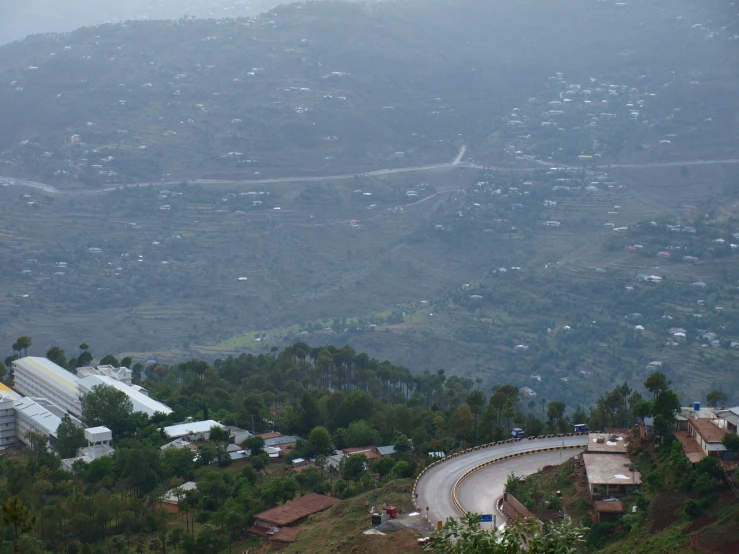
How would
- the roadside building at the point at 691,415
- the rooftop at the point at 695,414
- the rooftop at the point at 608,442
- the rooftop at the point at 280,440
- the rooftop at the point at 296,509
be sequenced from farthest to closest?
the rooftop at the point at 280,440
the rooftop at the point at 608,442
the rooftop at the point at 296,509
the rooftop at the point at 695,414
the roadside building at the point at 691,415

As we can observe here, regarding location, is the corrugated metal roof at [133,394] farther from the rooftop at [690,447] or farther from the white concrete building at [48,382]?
the rooftop at [690,447]

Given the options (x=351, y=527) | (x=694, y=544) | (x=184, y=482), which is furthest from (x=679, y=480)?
(x=184, y=482)

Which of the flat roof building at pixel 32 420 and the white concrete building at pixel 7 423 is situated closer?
the flat roof building at pixel 32 420

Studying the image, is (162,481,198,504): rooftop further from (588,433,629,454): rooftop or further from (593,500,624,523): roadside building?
(593,500,624,523): roadside building

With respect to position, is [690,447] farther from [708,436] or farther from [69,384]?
A: [69,384]

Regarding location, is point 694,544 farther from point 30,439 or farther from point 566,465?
point 30,439

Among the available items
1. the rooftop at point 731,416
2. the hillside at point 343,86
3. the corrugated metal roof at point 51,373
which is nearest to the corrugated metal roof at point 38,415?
the corrugated metal roof at point 51,373

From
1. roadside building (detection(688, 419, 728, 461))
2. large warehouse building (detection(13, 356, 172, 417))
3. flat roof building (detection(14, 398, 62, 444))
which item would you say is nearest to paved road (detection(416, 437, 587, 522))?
roadside building (detection(688, 419, 728, 461))
